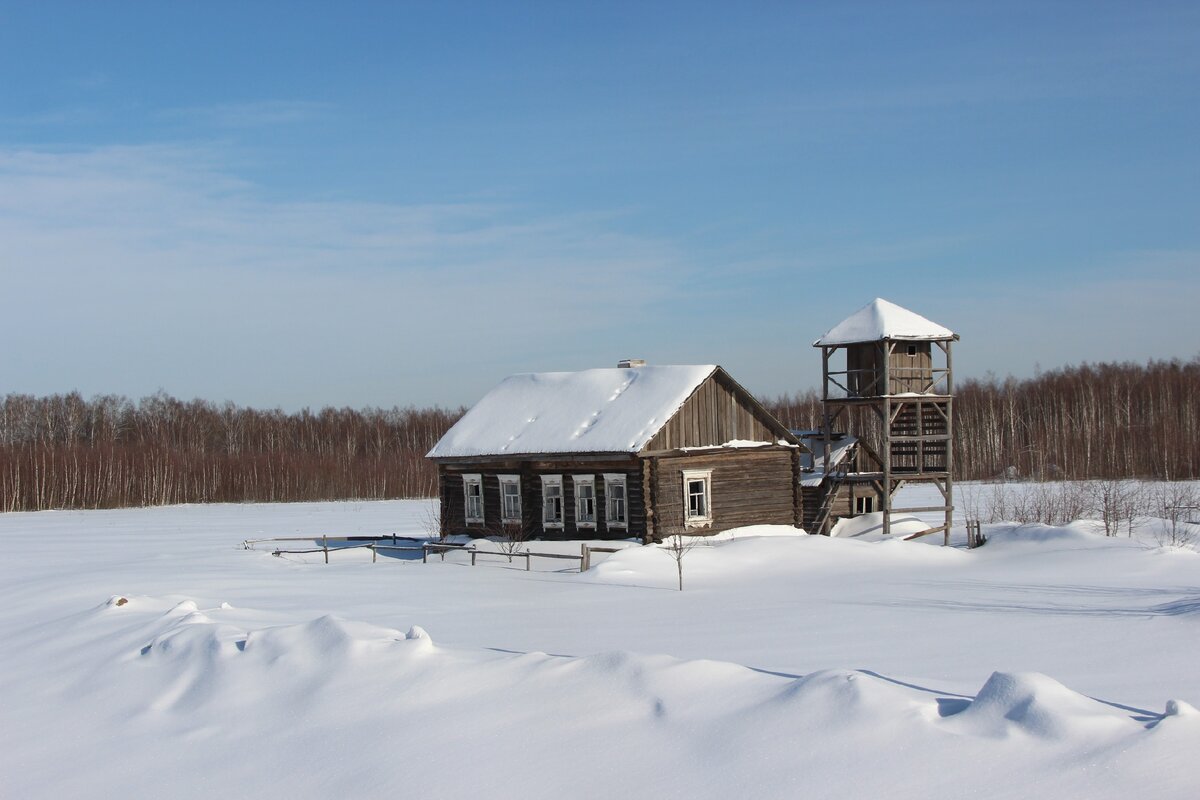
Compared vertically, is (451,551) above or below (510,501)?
below

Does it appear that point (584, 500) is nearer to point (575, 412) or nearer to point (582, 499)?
point (582, 499)

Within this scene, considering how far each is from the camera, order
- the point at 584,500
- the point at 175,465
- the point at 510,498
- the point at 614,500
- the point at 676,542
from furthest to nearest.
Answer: the point at 175,465 → the point at 510,498 → the point at 584,500 → the point at 614,500 → the point at 676,542

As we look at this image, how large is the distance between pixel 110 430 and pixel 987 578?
97.0 meters

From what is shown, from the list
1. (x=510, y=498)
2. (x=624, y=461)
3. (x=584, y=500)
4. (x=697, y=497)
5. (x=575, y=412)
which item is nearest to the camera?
(x=624, y=461)

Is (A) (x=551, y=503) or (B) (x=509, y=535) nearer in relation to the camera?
(B) (x=509, y=535)

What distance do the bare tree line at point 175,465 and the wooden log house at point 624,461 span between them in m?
43.2

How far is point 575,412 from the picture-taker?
29.2 metres

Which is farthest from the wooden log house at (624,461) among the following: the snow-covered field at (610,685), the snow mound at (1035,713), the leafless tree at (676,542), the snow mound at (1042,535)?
the snow mound at (1035,713)

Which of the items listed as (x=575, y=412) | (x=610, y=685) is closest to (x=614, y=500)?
(x=575, y=412)

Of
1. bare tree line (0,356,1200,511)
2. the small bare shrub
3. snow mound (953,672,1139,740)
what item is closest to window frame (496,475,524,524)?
the small bare shrub

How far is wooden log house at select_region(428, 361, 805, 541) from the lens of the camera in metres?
26.6

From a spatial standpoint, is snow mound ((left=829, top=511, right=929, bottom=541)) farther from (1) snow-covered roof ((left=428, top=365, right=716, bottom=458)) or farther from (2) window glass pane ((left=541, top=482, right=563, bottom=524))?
(2) window glass pane ((left=541, top=482, right=563, bottom=524))

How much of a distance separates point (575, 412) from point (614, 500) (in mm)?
3246

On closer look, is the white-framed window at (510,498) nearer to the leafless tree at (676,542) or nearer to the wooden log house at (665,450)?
the wooden log house at (665,450)
